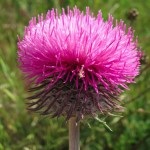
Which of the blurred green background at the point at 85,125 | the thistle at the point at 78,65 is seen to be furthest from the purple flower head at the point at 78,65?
the blurred green background at the point at 85,125

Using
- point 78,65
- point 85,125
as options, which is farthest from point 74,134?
point 85,125

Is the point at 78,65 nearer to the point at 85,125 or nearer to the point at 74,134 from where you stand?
the point at 74,134

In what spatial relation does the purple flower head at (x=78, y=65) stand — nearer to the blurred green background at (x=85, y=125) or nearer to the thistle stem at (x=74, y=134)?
the thistle stem at (x=74, y=134)

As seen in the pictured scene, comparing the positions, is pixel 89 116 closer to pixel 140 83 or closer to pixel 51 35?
pixel 51 35

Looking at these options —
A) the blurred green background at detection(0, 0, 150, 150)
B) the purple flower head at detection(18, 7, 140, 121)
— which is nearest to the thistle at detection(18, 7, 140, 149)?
the purple flower head at detection(18, 7, 140, 121)

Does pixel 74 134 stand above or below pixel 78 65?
below

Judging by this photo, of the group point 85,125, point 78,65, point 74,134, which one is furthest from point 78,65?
point 85,125

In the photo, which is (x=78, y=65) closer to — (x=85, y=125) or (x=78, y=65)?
(x=78, y=65)

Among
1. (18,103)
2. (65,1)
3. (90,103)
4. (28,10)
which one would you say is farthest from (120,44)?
(28,10)

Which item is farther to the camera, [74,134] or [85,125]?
[85,125]

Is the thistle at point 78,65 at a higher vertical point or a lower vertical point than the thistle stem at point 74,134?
higher
